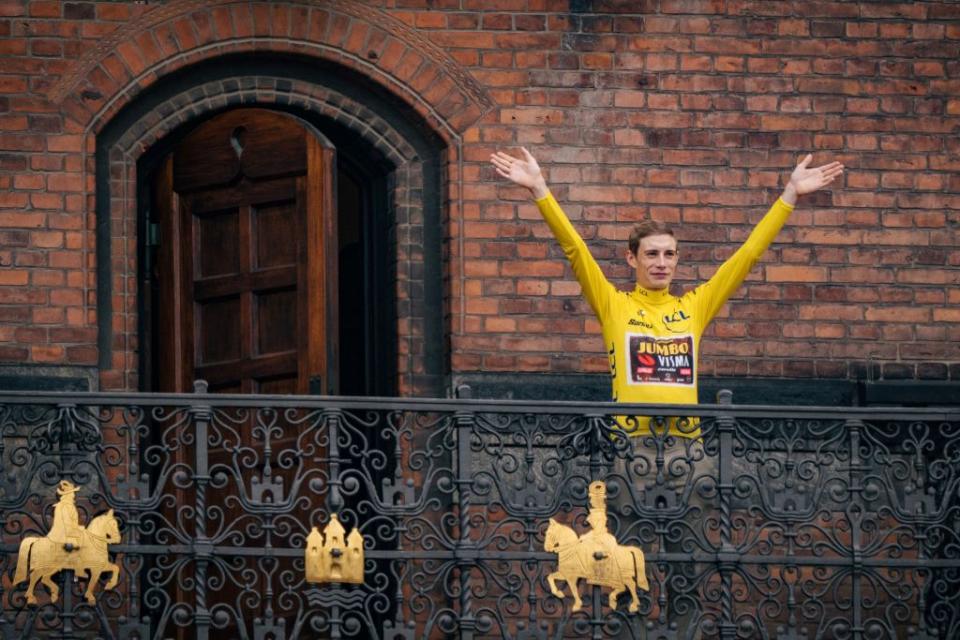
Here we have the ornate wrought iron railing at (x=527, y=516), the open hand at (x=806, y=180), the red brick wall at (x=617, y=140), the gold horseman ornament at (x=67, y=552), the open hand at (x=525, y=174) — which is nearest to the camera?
the gold horseman ornament at (x=67, y=552)

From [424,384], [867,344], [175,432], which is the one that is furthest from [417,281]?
[867,344]

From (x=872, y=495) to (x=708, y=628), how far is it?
96 cm

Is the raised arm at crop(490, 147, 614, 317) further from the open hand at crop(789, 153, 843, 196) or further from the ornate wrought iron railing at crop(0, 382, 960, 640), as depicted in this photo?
the open hand at crop(789, 153, 843, 196)

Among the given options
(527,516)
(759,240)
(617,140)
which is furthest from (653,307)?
(617,140)

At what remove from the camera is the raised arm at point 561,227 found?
39.7 feet

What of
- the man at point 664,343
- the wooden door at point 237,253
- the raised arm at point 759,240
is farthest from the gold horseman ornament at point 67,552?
the raised arm at point 759,240

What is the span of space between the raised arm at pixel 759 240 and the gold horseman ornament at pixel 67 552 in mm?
2885

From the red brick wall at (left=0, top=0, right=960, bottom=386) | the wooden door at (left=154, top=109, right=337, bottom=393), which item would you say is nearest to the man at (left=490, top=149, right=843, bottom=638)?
the red brick wall at (left=0, top=0, right=960, bottom=386)

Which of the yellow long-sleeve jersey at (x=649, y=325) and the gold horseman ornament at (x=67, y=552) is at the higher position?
the yellow long-sleeve jersey at (x=649, y=325)

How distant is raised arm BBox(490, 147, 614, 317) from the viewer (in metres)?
12.1

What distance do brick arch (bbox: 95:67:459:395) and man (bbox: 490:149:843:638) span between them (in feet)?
4.93

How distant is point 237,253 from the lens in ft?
45.5

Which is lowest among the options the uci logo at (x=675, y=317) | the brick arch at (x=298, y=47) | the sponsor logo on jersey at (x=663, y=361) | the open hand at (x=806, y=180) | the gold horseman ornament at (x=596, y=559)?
Result: the gold horseman ornament at (x=596, y=559)

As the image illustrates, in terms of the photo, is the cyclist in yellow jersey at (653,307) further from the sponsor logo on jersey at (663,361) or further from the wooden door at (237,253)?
the wooden door at (237,253)
